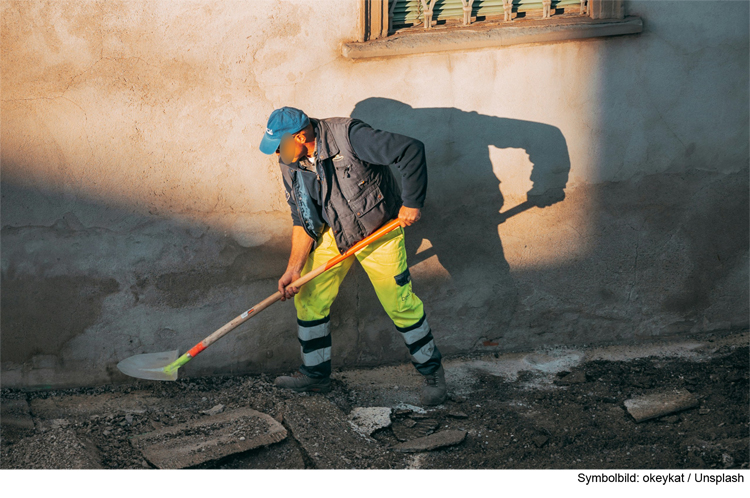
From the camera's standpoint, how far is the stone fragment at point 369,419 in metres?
3.40

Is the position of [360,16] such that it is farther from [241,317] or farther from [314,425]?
[314,425]

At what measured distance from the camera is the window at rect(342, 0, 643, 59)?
3631 mm

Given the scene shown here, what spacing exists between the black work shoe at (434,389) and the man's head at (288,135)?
1450 mm

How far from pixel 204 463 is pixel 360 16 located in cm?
248

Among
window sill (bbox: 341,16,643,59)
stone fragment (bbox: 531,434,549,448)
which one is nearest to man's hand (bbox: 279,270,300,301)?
window sill (bbox: 341,16,643,59)

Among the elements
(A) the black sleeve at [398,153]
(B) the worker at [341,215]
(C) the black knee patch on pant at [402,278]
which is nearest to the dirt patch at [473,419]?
(B) the worker at [341,215]

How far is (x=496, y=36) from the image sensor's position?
144 inches

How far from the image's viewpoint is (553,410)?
→ 11.5 ft

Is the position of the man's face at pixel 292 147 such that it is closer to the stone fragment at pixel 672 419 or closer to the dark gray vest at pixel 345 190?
the dark gray vest at pixel 345 190

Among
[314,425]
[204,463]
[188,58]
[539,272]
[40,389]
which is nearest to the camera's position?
[204,463]

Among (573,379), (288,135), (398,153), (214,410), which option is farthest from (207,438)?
(573,379)

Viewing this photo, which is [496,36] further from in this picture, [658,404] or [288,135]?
[658,404]

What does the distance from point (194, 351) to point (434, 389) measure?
1.36 metres

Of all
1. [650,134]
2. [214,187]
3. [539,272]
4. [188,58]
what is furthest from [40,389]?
[650,134]
